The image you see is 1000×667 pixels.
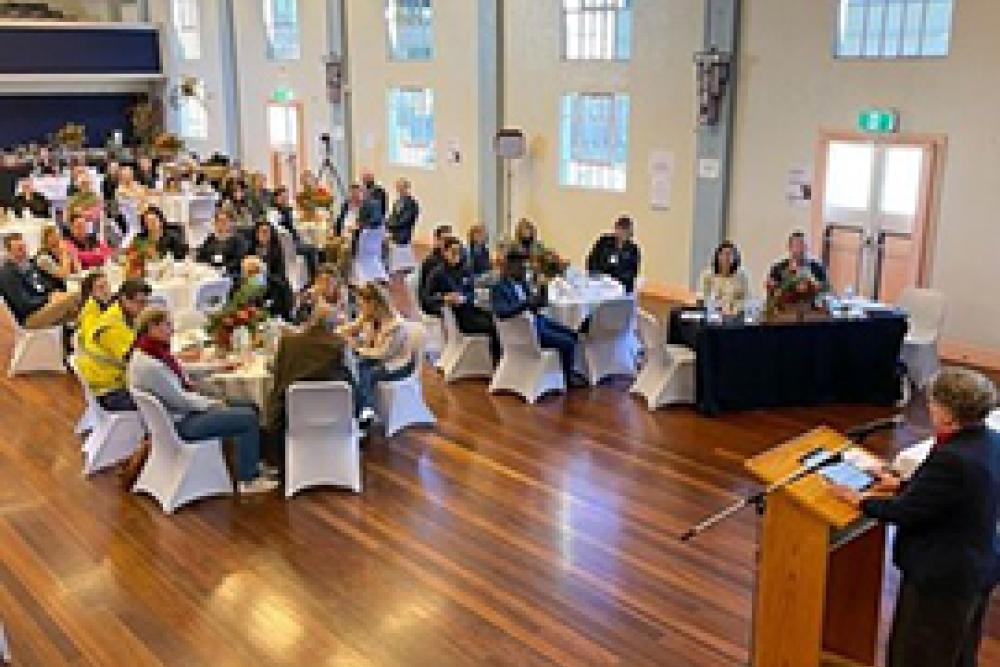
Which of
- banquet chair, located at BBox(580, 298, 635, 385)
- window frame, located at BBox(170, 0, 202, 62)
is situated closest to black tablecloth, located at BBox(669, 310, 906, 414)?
banquet chair, located at BBox(580, 298, 635, 385)

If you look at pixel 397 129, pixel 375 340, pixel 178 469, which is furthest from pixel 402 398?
pixel 397 129

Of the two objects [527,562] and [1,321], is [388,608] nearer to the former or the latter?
[527,562]

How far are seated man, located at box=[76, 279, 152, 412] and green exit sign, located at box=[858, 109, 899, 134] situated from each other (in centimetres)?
663

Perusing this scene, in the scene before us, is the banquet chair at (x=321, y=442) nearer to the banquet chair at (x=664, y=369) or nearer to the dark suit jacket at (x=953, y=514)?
the banquet chair at (x=664, y=369)

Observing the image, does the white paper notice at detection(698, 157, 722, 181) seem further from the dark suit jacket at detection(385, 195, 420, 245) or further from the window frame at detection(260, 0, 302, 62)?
the window frame at detection(260, 0, 302, 62)

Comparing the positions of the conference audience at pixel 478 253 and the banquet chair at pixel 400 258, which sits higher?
the conference audience at pixel 478 253

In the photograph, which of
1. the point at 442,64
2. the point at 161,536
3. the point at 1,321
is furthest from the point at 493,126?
the point at 161,536

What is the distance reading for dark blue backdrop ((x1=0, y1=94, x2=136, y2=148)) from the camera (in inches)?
831

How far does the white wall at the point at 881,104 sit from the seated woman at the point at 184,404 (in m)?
6.30

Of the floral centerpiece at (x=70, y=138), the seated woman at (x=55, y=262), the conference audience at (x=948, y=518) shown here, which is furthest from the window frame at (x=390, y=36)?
the conference audience at (x=948, y=518)

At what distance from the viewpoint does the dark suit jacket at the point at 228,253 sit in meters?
9.38

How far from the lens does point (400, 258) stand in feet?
42.3

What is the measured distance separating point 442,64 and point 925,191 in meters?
7.27

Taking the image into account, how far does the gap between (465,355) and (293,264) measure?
135 inches
